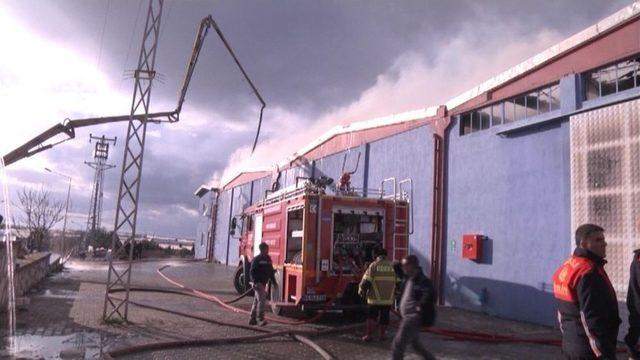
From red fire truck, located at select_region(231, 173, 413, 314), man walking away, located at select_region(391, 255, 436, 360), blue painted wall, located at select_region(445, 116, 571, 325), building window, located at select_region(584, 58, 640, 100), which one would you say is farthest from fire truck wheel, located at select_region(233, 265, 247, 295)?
building window, located at select_region(584, 58, 640, 100)

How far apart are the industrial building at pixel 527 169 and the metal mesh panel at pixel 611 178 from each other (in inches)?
0.8

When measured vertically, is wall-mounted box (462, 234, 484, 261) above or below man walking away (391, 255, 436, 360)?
above

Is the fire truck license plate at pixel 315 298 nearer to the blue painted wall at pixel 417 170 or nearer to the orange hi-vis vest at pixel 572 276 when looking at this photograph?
the blue painted wall at pixel 417 170

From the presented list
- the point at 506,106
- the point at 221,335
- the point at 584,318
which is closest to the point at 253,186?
the point at 506,106

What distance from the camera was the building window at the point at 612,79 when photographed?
10477 millimetres

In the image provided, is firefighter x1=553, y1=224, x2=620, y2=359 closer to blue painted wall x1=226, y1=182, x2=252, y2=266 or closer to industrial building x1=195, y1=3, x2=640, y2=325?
industrial building x1=195, y1=3, x2=640, y2=325

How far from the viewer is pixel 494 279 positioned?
1344 centimetres

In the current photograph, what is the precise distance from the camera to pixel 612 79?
431 inches

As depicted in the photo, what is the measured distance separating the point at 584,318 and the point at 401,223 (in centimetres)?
801

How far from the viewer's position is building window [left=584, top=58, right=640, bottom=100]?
10477 millimetres

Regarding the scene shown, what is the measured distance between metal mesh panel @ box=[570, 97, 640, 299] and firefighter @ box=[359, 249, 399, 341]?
14.8 feet

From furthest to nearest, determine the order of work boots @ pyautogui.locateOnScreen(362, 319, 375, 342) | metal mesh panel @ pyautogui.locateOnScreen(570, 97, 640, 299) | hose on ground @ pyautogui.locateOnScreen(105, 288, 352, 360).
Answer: metal mesh panel @ pyautogui.locateOnScreen(570, 97, 640, 299) → work boots @ pyautogui.locateOnScreen(362, 319, 375, 342) → hose on ground @ pyautogui.locateOnScreen(105, 288, 352, 360)

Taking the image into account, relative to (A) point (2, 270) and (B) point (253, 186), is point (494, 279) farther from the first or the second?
(B) point (253, 186)

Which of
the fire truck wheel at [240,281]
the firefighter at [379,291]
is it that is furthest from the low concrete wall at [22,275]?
the firefighter at [379,291]
